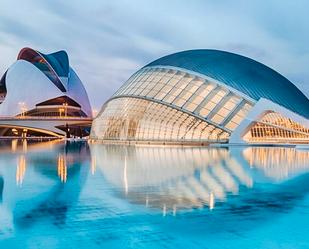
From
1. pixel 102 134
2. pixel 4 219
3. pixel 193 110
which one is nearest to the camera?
pixel 4 219

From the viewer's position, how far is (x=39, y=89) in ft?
275

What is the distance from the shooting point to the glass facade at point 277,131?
4031 centimetres

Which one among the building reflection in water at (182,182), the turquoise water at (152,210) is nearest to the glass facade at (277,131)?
the building reflection in water at (182,182)

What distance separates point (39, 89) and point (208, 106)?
5285 centimetres

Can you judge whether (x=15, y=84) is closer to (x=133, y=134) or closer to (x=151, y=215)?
(x=133, y=134)

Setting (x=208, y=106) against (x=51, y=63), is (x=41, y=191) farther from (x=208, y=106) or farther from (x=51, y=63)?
(x=51, y=63)

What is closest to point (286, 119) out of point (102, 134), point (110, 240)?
point (102, 134)

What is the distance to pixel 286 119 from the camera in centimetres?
4041

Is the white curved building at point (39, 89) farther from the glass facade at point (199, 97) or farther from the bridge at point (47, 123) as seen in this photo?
the glass facade at point (199, 97)

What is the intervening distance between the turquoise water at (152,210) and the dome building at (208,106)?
24227mm

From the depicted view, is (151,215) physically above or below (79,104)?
below

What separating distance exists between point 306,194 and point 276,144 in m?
29.7

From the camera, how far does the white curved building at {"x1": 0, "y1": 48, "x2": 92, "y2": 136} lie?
83562 mm

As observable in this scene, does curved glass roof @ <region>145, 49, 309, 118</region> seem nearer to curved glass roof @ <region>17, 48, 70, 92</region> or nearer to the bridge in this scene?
the bridge
